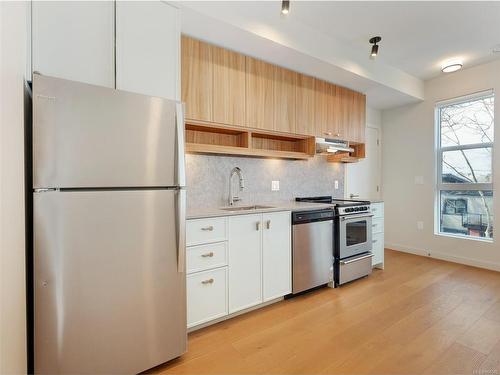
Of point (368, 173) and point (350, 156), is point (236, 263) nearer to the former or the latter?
point (350, 156)

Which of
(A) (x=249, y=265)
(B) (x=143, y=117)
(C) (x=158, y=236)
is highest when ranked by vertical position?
(B) (x=143, y=117)

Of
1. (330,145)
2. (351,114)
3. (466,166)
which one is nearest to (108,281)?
(330,145)

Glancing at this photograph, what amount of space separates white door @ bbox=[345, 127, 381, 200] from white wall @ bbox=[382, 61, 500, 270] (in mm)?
151

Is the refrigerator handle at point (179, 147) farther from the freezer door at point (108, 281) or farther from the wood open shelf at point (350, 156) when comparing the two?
the wood open shelf at point (350, 156)

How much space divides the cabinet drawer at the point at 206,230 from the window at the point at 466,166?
3691 mm

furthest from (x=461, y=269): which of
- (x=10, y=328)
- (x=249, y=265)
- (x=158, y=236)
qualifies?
(x=10, y=328)

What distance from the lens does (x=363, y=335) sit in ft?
6.72

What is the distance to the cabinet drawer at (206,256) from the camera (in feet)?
6.64

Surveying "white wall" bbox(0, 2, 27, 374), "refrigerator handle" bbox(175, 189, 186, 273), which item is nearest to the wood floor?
"refrigerator handle" bbox(175, 189, 186, 273)

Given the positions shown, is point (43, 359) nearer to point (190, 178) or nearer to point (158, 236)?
point (158, 236)

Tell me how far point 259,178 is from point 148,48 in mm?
1754

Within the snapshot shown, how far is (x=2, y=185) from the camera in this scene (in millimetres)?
1031

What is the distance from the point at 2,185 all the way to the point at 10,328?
0.59 meters

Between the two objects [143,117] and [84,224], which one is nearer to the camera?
[84,224]
